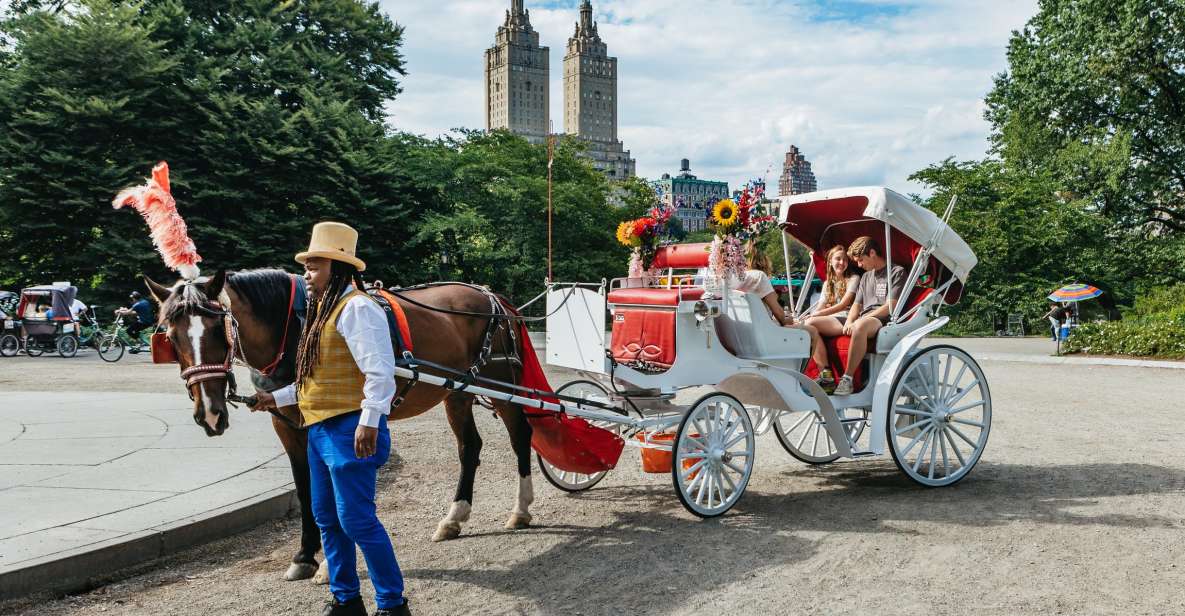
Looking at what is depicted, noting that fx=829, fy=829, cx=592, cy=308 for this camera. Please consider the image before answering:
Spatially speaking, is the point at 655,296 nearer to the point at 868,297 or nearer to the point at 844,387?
the point at 844,387

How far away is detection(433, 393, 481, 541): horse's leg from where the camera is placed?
564 centimetres

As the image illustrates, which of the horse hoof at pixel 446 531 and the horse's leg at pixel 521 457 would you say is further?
the horse's leg at pixel 521 457

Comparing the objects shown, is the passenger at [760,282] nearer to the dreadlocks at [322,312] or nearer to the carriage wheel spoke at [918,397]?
the carriage wheel spoke at [918,397]

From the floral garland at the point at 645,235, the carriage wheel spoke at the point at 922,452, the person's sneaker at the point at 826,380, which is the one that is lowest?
the carriage wheel spoke at the point at 922,452

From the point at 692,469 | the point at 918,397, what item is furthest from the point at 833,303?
the point at 692,469

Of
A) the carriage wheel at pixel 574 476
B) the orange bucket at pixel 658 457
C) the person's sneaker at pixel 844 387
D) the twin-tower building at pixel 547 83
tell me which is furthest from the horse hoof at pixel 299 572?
the twin-tower building at pixel 547 83

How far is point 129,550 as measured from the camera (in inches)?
198

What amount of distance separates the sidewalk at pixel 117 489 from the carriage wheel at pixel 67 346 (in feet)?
42.4

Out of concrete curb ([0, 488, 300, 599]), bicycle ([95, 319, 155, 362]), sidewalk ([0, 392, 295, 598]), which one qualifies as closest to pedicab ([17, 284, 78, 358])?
bicycle ([95, 319, 155, 362])

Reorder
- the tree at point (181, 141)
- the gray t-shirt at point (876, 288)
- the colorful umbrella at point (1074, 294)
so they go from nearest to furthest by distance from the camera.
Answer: the gray t-shirt at point (876, 288) < the colorful umbrella at point (1074, 294) < the tree at point (181, 141)

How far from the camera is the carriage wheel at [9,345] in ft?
70.2

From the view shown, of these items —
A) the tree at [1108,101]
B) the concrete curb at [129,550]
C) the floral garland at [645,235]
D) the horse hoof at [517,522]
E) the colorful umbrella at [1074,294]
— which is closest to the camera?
the concrete curb at [129,550]

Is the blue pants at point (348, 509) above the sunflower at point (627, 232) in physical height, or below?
below

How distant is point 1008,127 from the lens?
35.9 m
